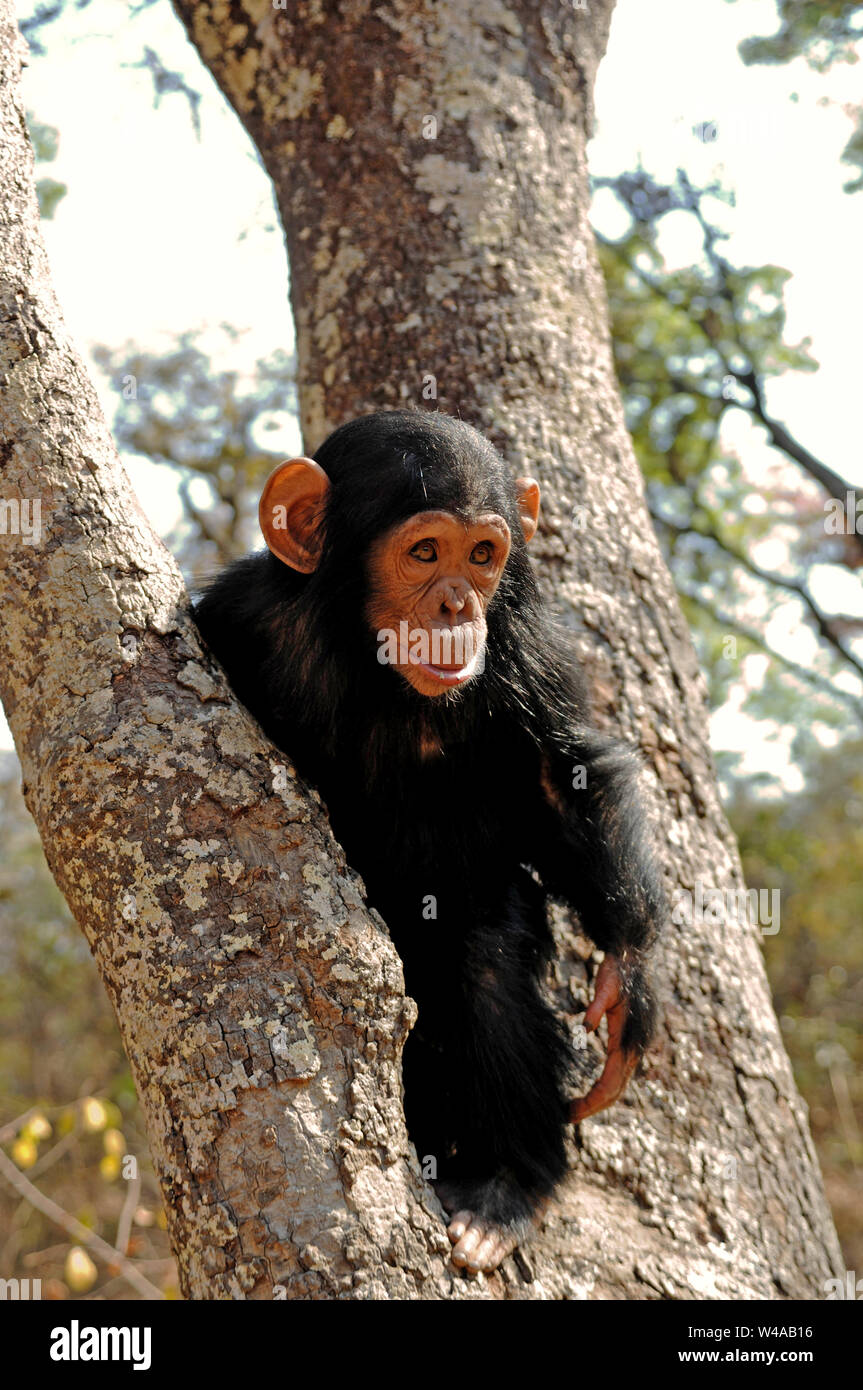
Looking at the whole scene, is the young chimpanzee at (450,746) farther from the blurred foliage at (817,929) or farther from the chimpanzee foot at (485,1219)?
the blurred foliage at (817,929)

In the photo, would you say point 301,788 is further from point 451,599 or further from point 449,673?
point 451,599

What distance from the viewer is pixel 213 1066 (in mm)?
2176

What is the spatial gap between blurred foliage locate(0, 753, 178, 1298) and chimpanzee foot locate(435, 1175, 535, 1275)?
6347 millimetres

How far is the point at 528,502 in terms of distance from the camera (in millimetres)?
3328

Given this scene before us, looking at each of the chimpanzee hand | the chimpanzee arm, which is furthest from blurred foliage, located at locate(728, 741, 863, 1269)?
the chimpanzee hand

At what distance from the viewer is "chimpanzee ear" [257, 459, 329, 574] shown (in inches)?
125

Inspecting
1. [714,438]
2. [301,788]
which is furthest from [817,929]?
[301,788]

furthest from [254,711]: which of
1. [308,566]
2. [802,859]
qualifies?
[802,859]

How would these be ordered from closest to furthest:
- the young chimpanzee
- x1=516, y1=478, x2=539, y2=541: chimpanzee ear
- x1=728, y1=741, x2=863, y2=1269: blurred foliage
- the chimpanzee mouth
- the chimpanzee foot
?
the chimpanzee foot → the chimpanzee mouth → the young chimpanzee → x1=516, y1=478, x2=539, y2=541: chimpanzee ear → x1=728, y1=741, x2=863, y2=1269: blurred foliage

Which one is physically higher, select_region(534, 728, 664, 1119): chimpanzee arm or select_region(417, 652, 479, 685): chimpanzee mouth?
select_region(417, 652, 479, 685): chimpanzee mouth

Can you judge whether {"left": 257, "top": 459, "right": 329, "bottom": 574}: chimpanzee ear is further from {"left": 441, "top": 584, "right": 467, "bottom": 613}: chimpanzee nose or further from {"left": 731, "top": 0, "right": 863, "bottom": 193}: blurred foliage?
{"left": 731, "top": 0, "right": 863, "bottom": 193}: blurred foliage

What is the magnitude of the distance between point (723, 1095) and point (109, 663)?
6.91 ft
